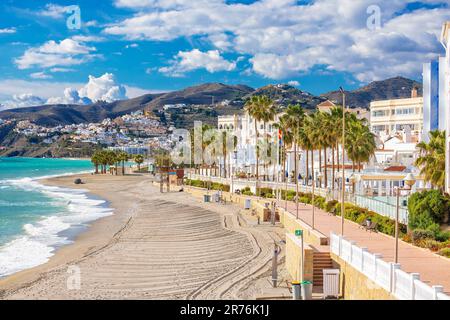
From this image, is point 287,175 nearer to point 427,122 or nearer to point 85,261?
point 427,122

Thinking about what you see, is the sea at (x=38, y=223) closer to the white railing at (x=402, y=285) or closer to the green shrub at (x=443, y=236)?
the green shrub at (x=443, y=236)

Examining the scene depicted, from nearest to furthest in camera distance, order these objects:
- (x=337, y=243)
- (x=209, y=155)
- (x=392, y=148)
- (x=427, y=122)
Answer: (x=337, y=243)
(x=427, y=122)
(x=392, y=148)
(x=209, y=155)

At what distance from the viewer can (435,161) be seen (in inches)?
1105

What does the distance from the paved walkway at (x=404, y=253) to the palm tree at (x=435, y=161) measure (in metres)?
5.11

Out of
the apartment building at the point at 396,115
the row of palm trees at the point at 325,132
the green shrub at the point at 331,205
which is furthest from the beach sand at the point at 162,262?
the apartment building at the point at 396,115

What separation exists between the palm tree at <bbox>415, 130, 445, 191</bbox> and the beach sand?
858 cm

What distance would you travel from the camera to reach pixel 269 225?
113ft

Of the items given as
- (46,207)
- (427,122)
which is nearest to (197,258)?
(427,122)

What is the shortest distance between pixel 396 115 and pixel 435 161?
39592mm

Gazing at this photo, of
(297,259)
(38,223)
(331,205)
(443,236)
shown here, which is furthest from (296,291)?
(38,223)

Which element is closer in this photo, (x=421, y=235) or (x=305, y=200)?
(x=421, y=235)

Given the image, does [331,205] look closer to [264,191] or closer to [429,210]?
[429,210]

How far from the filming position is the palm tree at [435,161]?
27.3m
